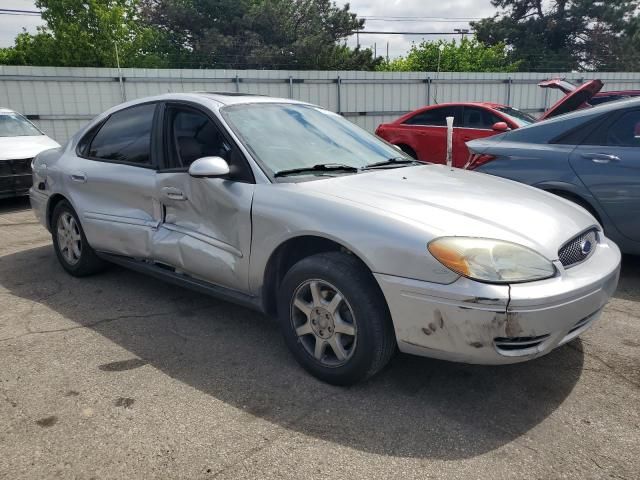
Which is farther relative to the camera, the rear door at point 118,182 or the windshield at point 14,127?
the windshield at point 14,127

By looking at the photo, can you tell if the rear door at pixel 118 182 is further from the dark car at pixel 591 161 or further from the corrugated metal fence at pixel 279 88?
the corrugated metal fence at pixel 279 88

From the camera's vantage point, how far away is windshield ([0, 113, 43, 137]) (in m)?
8.91

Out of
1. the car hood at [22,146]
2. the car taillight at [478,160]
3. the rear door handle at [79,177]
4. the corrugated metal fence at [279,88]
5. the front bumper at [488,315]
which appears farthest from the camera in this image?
the corrugated metal fence at [279,88]

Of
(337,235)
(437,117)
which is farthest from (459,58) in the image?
(337,235)

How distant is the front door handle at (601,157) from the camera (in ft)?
14.8

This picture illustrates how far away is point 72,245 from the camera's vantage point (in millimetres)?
4809

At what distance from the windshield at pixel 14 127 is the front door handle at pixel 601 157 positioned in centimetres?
836

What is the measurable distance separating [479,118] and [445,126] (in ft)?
1.94

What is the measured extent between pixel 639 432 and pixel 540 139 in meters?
3.14

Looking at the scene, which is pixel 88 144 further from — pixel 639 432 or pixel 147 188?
A: pixel 639 432

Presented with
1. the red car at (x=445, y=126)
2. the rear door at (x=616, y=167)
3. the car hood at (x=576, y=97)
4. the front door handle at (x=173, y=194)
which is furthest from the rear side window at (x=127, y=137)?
the red car at (x=445, y=126)

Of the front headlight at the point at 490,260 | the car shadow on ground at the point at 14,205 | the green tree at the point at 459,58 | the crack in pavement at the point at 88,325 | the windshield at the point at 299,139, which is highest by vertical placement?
the green tree at the point at 459,58

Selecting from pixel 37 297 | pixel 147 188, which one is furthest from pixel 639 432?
pixel 37 297

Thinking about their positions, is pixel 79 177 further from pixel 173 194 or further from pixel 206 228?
pixel 206 228
